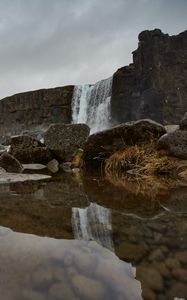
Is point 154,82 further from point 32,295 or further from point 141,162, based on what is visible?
point 32,295

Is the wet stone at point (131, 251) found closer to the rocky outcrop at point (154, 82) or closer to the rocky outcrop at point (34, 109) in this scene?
the rocky outcrop at point (154, 82)

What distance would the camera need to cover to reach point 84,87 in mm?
21922

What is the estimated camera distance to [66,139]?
7.39 m

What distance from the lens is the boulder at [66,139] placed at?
7.39 meters

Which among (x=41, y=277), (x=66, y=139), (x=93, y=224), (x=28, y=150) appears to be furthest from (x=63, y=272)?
(x=66, y=139)

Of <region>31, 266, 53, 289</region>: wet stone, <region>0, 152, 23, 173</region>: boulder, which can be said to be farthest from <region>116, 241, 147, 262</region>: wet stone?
<region>0, 152, 23, 173</region>: boulder

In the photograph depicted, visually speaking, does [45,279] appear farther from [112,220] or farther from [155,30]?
[155,30]

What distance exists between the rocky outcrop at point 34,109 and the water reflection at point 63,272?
870 inches

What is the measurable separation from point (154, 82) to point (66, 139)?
1485cm

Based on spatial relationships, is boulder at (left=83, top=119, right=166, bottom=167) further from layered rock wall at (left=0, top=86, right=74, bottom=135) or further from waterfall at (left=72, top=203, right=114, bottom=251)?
layered rock wall at (left=0, top=86, right=74, bottom=135)

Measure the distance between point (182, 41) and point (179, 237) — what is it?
2236cm

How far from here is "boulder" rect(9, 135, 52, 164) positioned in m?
7.18

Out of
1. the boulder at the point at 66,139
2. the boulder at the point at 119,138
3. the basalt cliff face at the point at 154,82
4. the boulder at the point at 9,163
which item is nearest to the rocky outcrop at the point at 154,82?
the basalt cliff face at the point at 154,82

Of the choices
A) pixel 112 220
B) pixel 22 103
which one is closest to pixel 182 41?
pixel 22 103
